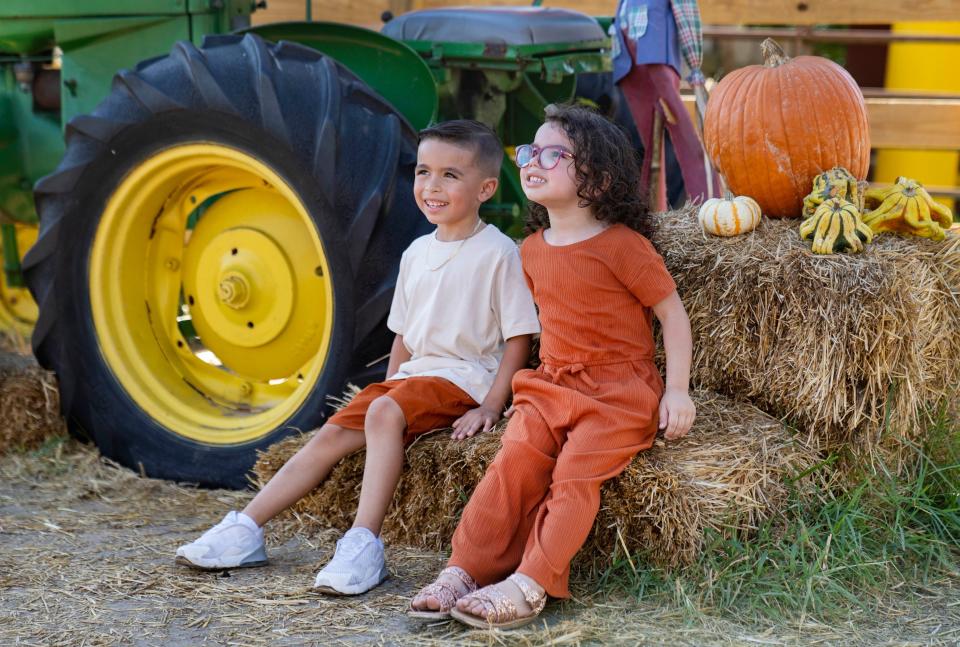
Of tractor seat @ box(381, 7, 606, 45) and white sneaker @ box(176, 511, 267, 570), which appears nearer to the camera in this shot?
white sneaker @ box(176, 511, 267, 570)

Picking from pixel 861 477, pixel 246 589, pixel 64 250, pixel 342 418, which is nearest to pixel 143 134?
pixel 64 250

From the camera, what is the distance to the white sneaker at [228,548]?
322cm

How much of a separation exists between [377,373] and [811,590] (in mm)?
1461

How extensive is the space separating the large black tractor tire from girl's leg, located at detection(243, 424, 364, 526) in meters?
0.30

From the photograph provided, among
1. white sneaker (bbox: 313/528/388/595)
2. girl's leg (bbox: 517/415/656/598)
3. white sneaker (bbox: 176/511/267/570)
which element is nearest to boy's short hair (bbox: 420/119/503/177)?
girl's leg (bbox: 517/415/656/598)

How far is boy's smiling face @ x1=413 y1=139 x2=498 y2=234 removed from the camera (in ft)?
10.9

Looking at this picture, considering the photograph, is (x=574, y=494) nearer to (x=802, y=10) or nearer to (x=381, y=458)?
(x=381, y=458)

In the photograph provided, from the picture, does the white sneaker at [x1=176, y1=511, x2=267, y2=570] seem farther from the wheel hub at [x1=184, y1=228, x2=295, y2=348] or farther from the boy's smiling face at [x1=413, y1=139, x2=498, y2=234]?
the boy's smiling face at [x1=413, y1=139, x2=498, y2=234]

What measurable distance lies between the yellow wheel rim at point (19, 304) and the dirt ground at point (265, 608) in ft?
7.05

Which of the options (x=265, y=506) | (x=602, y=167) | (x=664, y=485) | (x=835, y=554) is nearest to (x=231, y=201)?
(x=265, y=506)

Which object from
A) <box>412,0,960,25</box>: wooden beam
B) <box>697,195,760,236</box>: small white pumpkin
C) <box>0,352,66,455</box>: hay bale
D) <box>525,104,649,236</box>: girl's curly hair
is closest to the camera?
<box>525,104,649,236</box>: girl's curly hair

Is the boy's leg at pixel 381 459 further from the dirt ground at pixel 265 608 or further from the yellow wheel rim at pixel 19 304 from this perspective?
the yellow wheel rim at pixel 19 304

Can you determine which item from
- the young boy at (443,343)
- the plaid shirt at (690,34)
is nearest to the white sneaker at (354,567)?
the young boy at (443,343)

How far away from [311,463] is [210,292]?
1065mm
